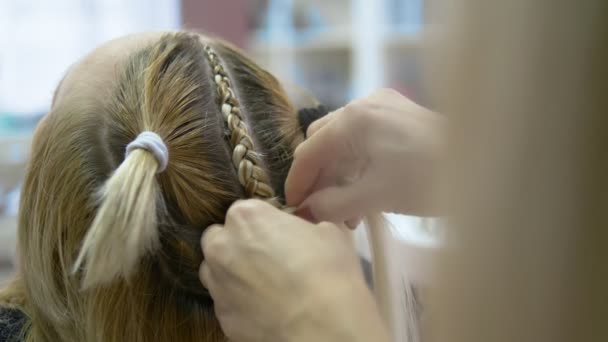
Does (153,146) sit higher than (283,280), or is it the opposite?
(153,146)

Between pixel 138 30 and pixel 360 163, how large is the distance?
1.25m

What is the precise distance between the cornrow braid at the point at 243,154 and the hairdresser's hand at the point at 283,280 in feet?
0.18

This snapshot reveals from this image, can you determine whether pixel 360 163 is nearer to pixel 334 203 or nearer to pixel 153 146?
pixel 334 203

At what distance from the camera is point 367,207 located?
2.41 ft

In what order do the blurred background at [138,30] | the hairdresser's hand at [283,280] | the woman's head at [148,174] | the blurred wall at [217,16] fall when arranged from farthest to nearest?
1. the blurred wall at [217,16]
2. the blurred background at [138,30]
3. the woman's head at [148,174]
4. the hairdresser's hand at [283,280]

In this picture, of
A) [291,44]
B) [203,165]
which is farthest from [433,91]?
[291,44]

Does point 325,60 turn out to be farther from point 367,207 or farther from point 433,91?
point 433,91

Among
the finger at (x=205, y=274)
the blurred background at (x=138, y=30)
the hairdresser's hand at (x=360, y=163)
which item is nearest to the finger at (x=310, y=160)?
the hairdresser's hand at (x=360, y=163)

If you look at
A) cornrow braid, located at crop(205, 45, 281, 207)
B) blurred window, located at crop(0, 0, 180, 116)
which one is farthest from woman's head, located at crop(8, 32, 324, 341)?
blurred window, located at crop(0, 0, 180, 116)

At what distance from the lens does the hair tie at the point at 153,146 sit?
2.06 feet

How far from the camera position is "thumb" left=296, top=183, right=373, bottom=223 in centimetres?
72

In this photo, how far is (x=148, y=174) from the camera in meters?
0.62

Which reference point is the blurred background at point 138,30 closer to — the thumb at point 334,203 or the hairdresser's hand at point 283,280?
the thumb at point 334,203

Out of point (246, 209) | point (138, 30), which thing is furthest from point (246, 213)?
point (138, 30)
